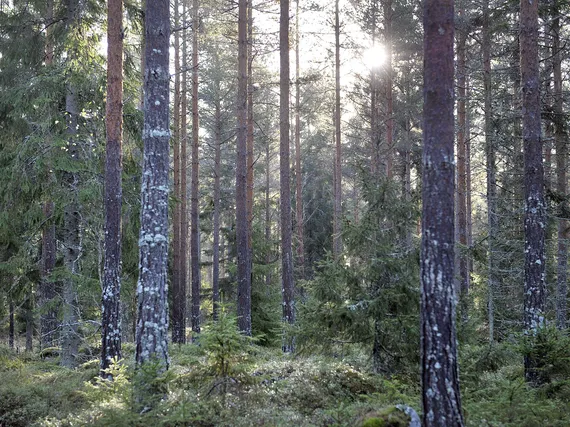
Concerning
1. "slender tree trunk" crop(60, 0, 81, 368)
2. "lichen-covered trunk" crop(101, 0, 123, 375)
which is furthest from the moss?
"slender tree trunk" crop(60, 0, 81, 368)

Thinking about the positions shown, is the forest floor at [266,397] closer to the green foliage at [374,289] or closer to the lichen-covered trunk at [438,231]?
the green foliage at [374,289]

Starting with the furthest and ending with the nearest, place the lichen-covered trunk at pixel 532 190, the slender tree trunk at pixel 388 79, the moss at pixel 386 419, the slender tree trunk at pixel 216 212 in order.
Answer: the slender tree trunk at pixel 216 212 → the slender tree trunk at pixel 388 79 → the lichen-covered trunk at pixel 532 190 → the moss at pixel 386 419

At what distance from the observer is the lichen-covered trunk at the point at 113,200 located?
34.2 feet

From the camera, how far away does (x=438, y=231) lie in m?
5.91

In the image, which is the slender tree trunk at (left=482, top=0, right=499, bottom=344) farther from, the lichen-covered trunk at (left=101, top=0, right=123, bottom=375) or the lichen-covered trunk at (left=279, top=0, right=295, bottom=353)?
the lichen-covered trunk at (left=101, top=0, right=123, bottom=375)

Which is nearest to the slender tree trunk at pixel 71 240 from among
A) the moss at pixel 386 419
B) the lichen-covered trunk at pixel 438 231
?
the moss at pixel 386 419

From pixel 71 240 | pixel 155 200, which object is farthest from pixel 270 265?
pixel 155 200

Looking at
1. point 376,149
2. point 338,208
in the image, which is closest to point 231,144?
point 338,208

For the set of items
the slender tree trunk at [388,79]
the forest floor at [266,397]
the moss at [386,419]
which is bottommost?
the forest floor at [266,397]

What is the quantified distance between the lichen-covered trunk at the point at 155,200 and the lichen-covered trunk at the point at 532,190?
7.45m

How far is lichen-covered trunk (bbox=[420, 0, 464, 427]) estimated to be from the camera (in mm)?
5695

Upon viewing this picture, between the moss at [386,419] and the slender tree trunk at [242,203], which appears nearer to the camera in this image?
the moss at [386,419]

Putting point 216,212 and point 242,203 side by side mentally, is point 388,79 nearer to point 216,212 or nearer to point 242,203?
point 242,203

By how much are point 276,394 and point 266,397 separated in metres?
0.29
